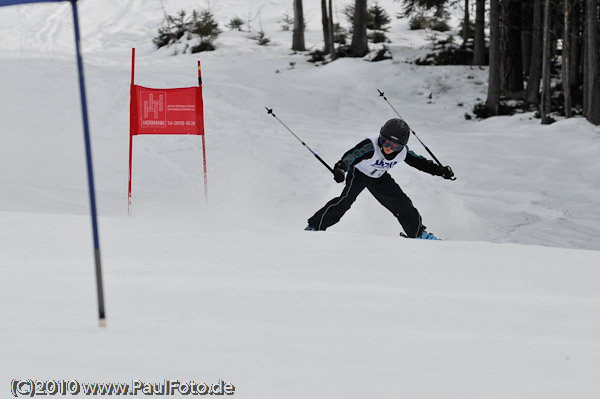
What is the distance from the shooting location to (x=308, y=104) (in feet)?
55.9

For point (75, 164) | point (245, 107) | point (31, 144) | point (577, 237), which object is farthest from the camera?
point (245, 107)

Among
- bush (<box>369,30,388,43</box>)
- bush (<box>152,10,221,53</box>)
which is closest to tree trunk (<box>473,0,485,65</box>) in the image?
bush (<box>369,30,388,43</box>)

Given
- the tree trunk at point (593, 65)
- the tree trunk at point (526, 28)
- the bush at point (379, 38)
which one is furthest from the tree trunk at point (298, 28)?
the tree trunk at point (593, 65)

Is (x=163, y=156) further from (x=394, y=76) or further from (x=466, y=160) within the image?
(x=394, y=76)

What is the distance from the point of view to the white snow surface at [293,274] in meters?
2.46

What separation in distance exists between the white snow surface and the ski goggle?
4.71 feet

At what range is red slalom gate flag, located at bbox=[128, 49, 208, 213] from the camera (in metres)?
8.51

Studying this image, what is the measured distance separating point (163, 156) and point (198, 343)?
31.3 ft

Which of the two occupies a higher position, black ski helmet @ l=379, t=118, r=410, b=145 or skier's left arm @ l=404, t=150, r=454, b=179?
black ski helmet @ l=379, t=118, r=410, b=145

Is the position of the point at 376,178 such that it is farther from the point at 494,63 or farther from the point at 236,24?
the point at 236,24

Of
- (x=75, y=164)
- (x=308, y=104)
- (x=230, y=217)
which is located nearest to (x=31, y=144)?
(x=75, y=164)

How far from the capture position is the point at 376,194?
6.93m

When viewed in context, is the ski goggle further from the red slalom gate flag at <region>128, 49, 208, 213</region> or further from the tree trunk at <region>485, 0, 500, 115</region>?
the tree trunk at <region>485, 0, 500, 115</region>

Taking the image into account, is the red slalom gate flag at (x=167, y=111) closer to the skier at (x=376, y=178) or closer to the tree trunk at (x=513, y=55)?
the skier at (x=376, y=178)
